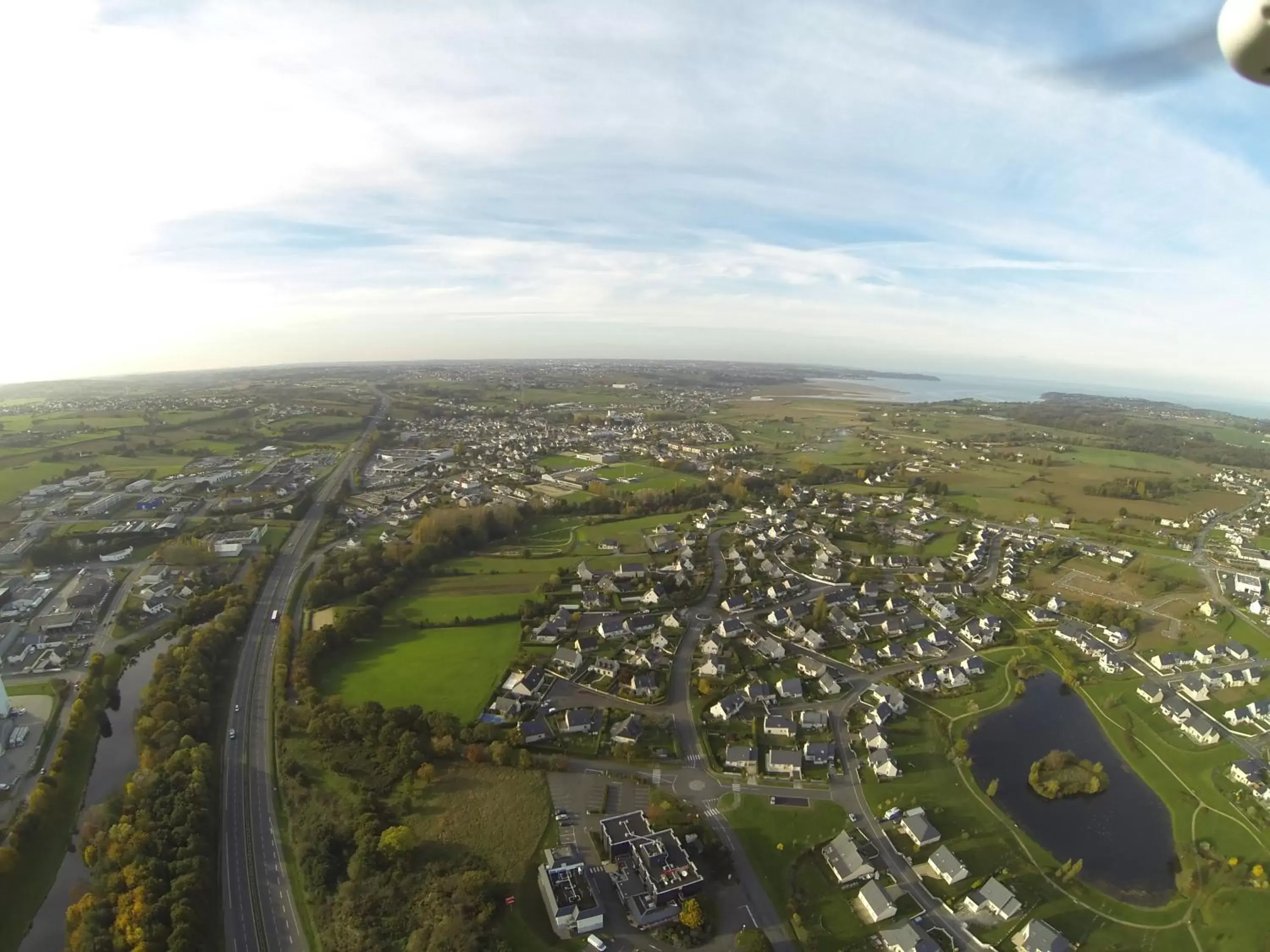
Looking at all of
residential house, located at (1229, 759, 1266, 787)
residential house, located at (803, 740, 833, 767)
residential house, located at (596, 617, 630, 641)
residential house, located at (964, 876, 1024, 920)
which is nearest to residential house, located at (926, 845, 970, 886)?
residential house, located at (964, 876, 1024, 920)

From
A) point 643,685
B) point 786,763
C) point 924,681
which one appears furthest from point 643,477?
point 786,763

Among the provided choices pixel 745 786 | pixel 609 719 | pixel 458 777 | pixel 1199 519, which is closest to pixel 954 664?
pixel 745 786

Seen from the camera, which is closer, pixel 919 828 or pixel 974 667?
pixel 919 828

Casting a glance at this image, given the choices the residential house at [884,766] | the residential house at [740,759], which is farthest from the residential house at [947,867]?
the residential house at [740,759]

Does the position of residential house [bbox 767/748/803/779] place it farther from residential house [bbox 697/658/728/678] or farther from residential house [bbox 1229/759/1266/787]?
residential house [bbox 1229/759/1266/787]

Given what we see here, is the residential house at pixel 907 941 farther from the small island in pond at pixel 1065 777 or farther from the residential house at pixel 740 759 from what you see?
the small island in pond at pixel 1065 777

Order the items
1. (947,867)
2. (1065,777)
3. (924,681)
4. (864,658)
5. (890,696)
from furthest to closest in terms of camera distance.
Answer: (864,658), (924,681), (890,696), (1065,777), (947,867)

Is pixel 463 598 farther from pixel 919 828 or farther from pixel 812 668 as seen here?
pixel 919 828
